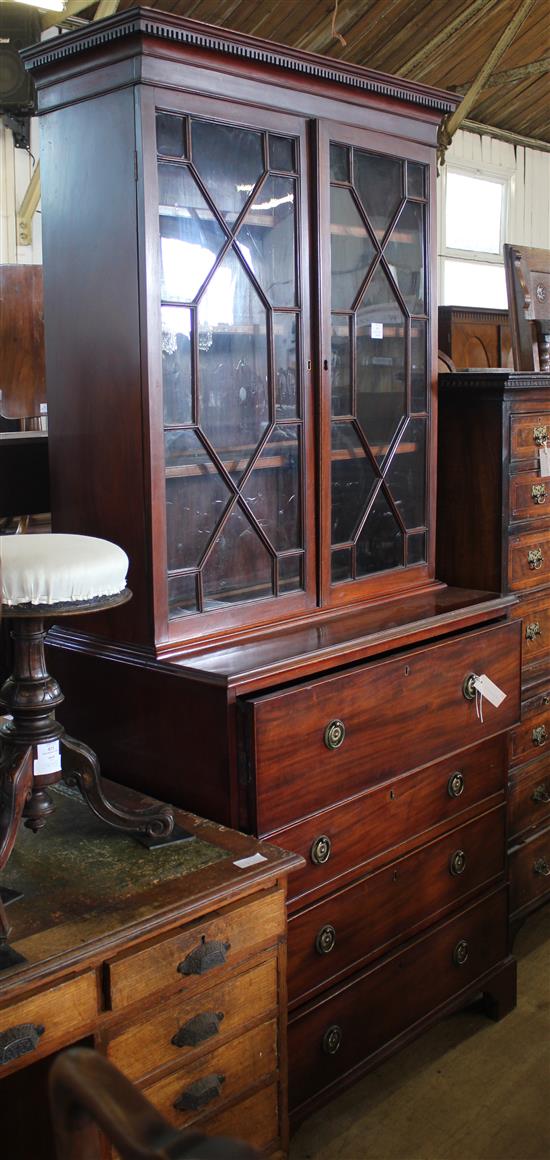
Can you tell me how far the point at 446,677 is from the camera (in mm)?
2426

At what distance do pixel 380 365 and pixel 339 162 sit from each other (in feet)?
1.48

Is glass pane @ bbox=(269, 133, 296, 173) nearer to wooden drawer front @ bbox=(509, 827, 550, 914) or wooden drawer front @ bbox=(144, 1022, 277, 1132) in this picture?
wooden drawer front @ bbox=(144, 1022, 277, 1132)

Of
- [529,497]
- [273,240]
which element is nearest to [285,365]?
[273,240]

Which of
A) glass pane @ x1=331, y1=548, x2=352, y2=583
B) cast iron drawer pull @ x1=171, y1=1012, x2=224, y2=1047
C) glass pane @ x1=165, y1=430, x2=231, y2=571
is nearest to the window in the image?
glass pane @ x1=331, y1=548, x2=352, y2=583

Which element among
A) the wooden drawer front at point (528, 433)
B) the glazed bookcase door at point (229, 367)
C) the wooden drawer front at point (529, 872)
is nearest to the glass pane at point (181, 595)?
the glazed bookcase door at point (229, 367)

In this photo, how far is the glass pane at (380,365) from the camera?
8.11ft

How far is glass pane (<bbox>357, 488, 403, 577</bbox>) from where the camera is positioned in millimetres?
2541

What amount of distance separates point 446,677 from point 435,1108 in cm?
93

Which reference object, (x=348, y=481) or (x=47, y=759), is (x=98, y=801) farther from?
(x=348, y=481)

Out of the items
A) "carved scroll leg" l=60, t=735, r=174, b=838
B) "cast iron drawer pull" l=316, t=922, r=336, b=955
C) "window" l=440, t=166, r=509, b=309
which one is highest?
"window" l=440, t=166, r=509, b=309

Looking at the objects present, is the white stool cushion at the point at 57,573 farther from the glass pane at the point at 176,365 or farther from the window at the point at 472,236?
Result: the window at the point at 472,236

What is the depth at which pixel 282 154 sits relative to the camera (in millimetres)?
2217

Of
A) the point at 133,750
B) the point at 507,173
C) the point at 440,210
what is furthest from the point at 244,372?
the point at 507,173

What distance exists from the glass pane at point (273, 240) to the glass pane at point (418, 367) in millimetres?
442
